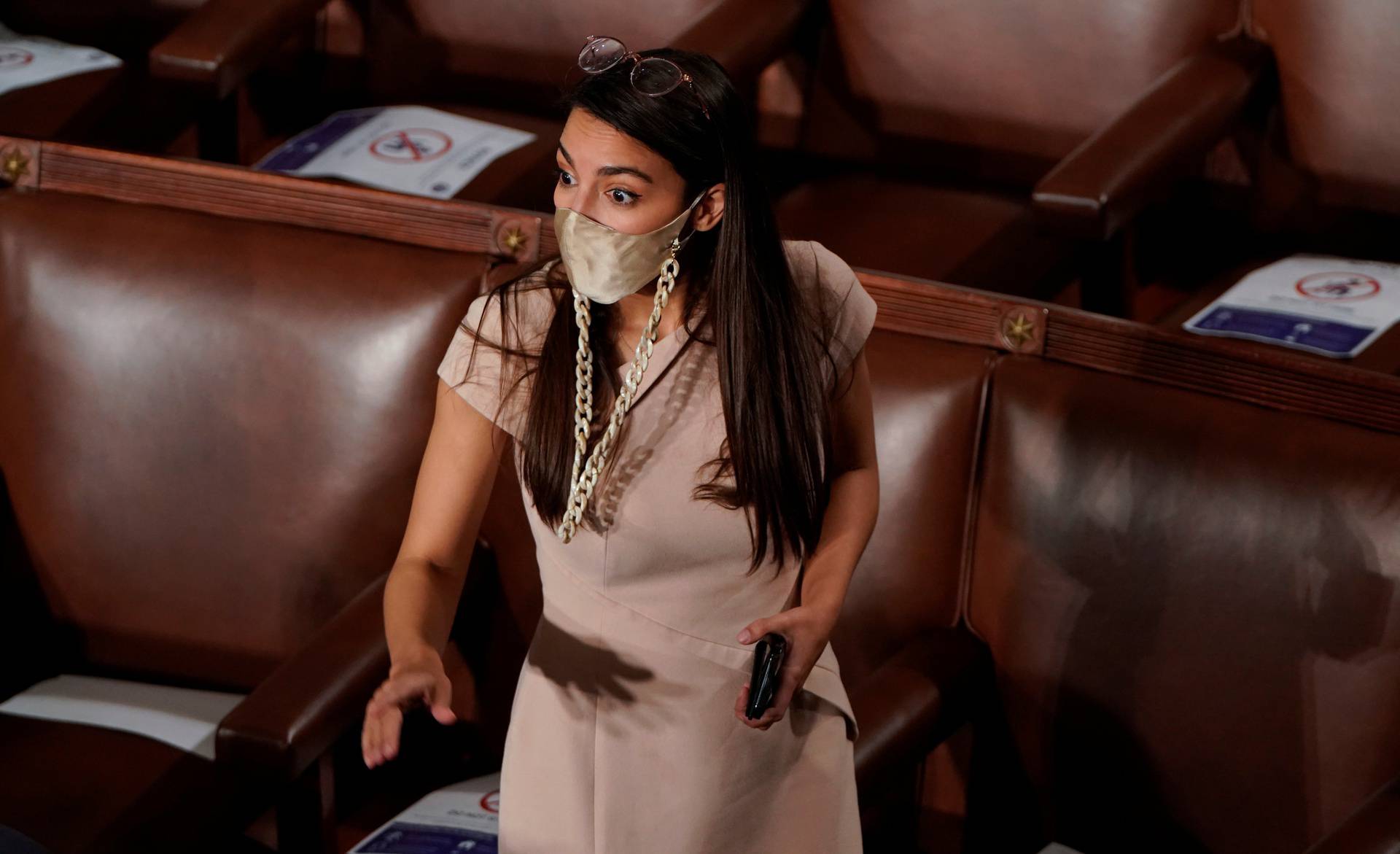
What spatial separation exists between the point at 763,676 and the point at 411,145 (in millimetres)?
1076

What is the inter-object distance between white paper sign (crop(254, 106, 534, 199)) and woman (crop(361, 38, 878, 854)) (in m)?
0.66

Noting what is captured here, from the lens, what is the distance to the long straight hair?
989 mm

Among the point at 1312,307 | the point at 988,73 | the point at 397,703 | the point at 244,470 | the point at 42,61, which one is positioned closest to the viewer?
the point at 397,703

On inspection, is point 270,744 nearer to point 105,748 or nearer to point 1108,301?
point 105,748

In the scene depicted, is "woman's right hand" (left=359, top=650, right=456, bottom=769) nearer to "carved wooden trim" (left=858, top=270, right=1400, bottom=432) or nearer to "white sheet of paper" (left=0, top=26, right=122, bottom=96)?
"carved wooden trim" (left=858, top=270, right=1400, bottom=432)

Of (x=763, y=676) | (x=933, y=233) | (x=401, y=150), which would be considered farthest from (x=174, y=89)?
(x=763, y=676)

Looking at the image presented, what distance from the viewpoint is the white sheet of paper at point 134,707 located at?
4.93 feet

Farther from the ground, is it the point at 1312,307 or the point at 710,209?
the point at 710,209

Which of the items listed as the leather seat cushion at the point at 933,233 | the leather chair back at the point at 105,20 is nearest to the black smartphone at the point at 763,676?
the leather seat cushion at the point at 933,233

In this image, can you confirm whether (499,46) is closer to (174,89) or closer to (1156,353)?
(174,89)

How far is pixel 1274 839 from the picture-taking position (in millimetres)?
1353

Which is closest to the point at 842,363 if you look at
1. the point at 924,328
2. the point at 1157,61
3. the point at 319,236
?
the point at 924,328

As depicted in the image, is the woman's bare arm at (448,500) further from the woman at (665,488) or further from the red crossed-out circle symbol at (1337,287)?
the red crossed-out circle symbol at (1337,287)

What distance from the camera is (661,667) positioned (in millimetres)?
1043
